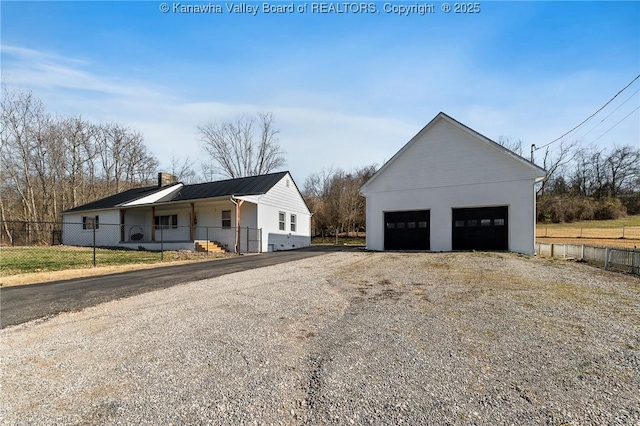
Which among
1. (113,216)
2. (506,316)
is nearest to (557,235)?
(506,316)

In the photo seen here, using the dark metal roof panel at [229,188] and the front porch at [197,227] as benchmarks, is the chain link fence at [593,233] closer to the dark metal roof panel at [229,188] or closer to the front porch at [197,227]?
the dark metal roof panel at [229,188]

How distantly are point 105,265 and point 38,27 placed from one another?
24.3 ft

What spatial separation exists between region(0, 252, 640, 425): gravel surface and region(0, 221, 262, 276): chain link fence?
373 inches

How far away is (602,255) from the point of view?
11180 millimetres

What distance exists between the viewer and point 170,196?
21.5 m

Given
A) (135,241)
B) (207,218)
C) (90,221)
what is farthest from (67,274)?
(90,221)

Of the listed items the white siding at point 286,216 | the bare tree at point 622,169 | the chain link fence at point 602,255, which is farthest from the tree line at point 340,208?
the bare tree at point 622,169

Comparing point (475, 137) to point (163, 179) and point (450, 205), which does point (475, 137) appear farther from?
point (163, 179)

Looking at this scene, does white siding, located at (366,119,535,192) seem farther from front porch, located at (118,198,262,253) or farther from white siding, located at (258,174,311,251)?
front porch, located at (118,198,262,253)

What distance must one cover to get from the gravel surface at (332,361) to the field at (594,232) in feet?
90.2

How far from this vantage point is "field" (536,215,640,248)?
26.9 metres

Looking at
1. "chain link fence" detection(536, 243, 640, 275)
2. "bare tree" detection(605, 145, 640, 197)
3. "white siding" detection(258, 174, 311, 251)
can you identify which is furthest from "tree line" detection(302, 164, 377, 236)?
"bare tree" detection(605, 145, 640, 197)

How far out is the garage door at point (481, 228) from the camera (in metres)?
14.6

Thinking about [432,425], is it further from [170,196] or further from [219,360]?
[170,196]
